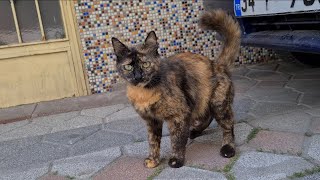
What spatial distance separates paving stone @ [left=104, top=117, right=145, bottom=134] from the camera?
13.2 ft

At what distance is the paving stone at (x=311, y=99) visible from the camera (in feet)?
13.6

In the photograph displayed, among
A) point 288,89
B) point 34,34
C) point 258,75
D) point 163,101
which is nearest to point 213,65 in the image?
point 163,101

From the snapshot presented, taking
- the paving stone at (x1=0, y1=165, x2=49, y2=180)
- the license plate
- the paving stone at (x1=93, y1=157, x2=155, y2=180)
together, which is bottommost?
the paving stone at (x1=0, y1=165, x2=49, y2=180)

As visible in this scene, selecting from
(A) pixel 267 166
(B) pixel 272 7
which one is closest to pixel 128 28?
(B) pixel 272 7

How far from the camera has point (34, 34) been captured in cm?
544

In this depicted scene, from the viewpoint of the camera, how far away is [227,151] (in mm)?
3100

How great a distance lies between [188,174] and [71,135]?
172 centimetres

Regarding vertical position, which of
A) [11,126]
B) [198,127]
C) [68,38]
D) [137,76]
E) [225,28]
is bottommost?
[11,126]

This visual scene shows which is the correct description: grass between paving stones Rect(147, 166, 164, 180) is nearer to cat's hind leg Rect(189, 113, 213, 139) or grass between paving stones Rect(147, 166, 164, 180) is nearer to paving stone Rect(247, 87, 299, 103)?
cat's hind leg Rect(189, 113, 213, 139)

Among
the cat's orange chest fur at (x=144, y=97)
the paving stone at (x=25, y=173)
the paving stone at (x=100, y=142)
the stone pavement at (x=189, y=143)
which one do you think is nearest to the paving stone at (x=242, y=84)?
the stone pavement at (x=189, y=143)

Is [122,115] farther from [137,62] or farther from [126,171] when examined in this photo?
[137,62]

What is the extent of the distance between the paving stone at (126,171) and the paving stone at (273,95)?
6.73 feet

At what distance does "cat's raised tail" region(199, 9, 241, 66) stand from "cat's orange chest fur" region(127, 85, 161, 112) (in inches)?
31.8

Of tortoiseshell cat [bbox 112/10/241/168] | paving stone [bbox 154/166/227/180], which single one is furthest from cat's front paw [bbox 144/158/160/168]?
paving stone [bbox 154/166/227/180]
